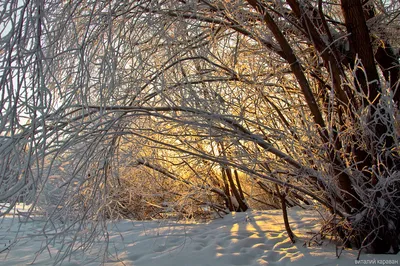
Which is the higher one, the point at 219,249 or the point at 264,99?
the point at 264,99

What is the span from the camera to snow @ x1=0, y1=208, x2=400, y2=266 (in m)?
2.89

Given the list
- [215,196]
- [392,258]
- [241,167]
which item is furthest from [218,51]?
[215,196]

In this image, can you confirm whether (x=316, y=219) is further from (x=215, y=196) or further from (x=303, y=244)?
(x=215, y=196)

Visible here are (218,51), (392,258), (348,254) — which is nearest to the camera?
(392,258)

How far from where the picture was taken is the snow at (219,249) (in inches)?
114

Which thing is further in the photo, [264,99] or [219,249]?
[264,99]

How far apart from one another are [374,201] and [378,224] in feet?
0.63

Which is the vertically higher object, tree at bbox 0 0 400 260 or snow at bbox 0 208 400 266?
tree at bbox 0 0 400 260

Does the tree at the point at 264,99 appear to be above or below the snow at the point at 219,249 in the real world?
above

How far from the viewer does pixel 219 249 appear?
3.35 meters

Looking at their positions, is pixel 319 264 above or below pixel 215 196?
below

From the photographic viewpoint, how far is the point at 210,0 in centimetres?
336

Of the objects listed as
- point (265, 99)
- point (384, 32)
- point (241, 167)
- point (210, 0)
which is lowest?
point (241, 167)

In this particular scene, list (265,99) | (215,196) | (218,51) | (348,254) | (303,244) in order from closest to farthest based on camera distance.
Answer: (348,254) → (303,244) → (265,99) → (218,51) → (215,196)
